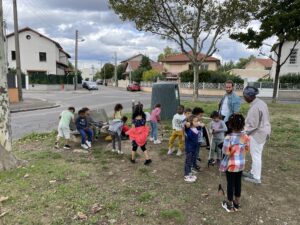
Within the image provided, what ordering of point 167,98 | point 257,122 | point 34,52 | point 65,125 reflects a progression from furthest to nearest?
point 34,52, point 167,98, point 65,125, point 257,122

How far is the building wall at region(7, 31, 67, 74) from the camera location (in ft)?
155

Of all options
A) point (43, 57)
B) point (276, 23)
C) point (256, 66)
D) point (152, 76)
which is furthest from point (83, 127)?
point (256, 66)

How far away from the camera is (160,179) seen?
538 cm

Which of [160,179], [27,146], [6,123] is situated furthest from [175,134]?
[27,146]

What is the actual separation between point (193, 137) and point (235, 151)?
3.77ft

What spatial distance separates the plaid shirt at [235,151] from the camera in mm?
4207

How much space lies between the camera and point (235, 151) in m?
4.23

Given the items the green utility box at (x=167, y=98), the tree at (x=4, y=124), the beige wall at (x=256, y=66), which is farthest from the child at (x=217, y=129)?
the beige wall at (x=256, y=66)

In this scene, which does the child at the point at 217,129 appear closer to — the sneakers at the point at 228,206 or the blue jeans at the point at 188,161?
the blue jeans at the point at 188,161

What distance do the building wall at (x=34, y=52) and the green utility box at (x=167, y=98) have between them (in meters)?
42.4

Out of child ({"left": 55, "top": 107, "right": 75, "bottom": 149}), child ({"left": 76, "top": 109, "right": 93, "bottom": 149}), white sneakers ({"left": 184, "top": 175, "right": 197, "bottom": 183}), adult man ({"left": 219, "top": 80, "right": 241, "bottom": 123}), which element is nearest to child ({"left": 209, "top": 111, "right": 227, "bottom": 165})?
adult man ({"left": 219, "top": 80, "right": 241, "bottom": 123})

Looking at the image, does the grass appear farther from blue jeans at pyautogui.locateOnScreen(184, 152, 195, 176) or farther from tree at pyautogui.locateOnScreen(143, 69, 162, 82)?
tree at pyautogui.locateOnScreen(143, 69, 162, 82)

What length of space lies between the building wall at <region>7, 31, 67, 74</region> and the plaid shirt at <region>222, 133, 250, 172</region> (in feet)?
160

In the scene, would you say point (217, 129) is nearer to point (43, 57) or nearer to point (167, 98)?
point (167, 98)
